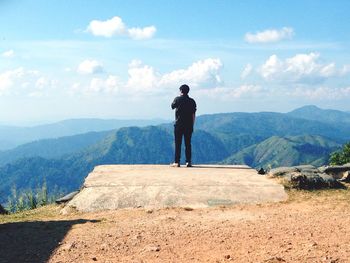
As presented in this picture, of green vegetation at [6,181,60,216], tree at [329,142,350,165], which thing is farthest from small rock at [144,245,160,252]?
tree at [329,142,350,165]

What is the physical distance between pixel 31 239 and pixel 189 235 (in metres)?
2.95

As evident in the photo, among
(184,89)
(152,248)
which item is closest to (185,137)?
(184,89)

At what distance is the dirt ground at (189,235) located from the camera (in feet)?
23.3

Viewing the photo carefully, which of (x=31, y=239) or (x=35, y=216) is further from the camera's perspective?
(x=35, y=216)

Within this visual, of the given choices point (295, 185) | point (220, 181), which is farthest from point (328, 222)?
point (220, 181)

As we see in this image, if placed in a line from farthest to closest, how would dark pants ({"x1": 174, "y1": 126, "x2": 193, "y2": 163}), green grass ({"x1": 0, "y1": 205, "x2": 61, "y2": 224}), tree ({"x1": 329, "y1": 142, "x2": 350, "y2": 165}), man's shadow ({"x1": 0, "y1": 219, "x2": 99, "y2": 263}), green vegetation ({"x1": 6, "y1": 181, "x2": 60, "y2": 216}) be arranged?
tree ({"x1": 329, "y1": 142, "x2": 350, "y2": 165}), dark pants ({"x1": 174, "y1": 126, "x2": 193, "y2": 163}), green vegetation ({"x1": 6, "y1": 181, "x2": 60, "y2": 216}), green grass ({"x1": 0, "y1": 205, "x2": 61, "y2": 224}), man's shadow ({"x1": 0, "y1": 219, "x2": 99, "y2": 263})

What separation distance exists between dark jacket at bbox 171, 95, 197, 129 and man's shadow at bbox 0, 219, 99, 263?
764 centimetres

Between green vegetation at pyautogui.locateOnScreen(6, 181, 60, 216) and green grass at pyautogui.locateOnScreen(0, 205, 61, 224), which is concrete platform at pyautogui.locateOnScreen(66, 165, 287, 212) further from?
green vegetation at pyautogui.locateOnScreen(6, 181, 60, 216)

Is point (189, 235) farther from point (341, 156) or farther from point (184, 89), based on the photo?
point (341, 156)

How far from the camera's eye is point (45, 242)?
26.8 ft

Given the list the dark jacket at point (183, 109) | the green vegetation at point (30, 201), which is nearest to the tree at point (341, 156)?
the dark jacket at point (183, 109)

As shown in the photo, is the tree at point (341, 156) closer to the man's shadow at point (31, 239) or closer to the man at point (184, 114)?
the man at point (184, 114)

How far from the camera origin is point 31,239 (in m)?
8.47

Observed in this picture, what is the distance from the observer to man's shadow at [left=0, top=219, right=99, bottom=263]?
24.3 feet
